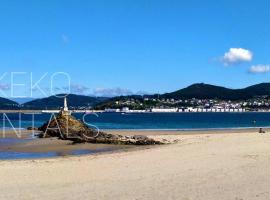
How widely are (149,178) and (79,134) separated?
23.6 m

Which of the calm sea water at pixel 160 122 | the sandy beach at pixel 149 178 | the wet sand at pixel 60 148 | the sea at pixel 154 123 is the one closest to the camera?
the sandy beach at pixel 149 178

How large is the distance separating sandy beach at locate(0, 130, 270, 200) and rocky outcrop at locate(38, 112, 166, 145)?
40.4 feet

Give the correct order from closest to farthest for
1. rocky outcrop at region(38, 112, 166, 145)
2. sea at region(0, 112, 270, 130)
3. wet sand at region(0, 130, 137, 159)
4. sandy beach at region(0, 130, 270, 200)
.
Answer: sandy beach at region(0, 130, 270, 200) < wet sand at region(0, 130, 137, 159) < rocky outcrop at region(38, 112, 166, 145) < sea at region(0, 112, 270, 130)

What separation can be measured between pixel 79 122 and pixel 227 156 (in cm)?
2376

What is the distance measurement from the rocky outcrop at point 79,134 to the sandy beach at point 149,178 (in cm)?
1231

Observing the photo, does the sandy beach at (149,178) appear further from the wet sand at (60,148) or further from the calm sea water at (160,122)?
the calm sea water at (160,122)

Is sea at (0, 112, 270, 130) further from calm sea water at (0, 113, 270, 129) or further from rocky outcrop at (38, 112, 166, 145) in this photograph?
rocky outcrop at (38, 112, 166, 145)

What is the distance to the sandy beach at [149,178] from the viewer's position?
1252 cm

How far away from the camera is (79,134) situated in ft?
126

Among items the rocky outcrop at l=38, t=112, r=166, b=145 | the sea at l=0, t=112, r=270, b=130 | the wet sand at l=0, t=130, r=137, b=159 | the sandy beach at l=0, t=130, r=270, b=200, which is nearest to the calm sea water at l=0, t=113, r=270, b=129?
the sea at l=0, t=112, r=270, b=130

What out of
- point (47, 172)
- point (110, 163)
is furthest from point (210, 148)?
point (47, 172)

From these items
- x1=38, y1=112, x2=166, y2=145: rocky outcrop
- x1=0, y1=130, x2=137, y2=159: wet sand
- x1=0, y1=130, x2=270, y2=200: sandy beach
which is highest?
x1=38, y1=112, x2=166, y2=145: rocky outcrop

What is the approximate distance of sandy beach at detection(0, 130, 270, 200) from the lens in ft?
41.1

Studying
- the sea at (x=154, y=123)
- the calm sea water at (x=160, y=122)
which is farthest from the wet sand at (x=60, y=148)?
the calm sea water at (x=160, y=122)
